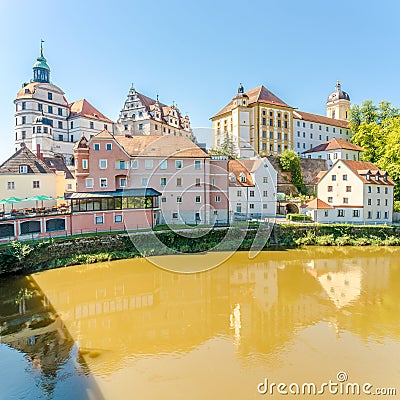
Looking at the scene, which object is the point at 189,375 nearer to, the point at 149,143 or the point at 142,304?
the point at 142,304

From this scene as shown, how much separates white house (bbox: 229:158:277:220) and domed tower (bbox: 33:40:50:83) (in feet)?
117

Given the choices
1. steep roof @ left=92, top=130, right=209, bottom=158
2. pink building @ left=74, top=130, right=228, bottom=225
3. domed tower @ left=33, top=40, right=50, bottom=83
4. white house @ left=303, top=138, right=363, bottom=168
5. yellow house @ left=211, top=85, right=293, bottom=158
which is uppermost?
domed tower @ left=33, top=40, right=50, bottom=83

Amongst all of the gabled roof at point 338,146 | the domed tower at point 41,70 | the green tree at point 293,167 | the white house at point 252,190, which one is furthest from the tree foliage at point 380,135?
the domed tower at point 41,70

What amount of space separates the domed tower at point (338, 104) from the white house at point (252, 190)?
146ft

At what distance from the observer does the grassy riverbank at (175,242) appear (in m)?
20.5

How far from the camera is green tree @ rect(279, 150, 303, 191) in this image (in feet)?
145

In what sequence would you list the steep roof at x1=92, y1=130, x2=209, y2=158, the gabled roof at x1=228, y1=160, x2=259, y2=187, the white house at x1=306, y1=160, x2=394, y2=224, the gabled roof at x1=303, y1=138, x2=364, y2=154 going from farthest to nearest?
the gabled roof at x1=303, y1=138, x2=364, y2=154
the gabled roof at x1=228, y1=160, x2=259, y2=187
the white house at x1=306, y1=160, x2=394, y2=224
the steep roof at x1=92, y1=130, x2=209, y2=158

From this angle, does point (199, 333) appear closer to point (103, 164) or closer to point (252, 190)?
point (103, 164)

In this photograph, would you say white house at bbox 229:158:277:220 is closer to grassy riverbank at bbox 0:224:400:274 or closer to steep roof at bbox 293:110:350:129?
grassy riverbank at bbox 0:224:400:274

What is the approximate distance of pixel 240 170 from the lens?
117ft

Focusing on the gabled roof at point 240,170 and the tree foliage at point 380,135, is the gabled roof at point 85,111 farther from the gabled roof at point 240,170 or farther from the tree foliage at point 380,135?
the tree foliage at point 380,135

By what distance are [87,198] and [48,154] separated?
26.3 meters

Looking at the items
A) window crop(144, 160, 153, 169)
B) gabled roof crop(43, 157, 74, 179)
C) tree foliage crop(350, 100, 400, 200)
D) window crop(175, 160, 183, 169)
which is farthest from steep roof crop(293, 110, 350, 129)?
gabled roof crop(43, 157, 74, 179)

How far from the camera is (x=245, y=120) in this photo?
51.0 m
